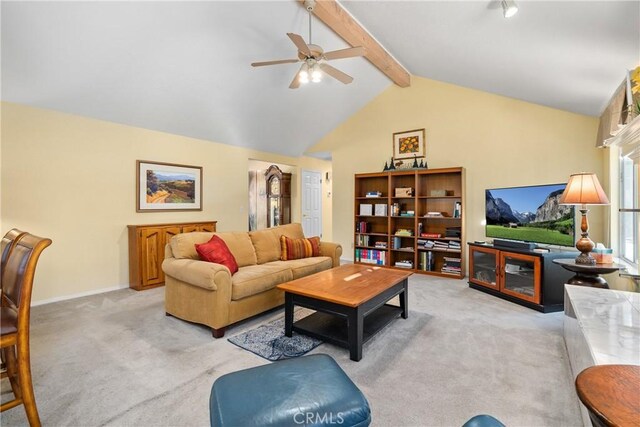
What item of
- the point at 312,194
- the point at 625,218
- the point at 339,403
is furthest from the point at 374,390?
the point at 312,194

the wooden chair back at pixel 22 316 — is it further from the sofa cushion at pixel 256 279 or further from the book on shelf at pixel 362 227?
the book on shelf at pixel 362 227

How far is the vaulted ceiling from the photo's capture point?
240cm

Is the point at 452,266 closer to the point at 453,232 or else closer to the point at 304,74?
the point at 453,232

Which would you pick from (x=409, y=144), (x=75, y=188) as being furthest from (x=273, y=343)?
(x=409, y=144)

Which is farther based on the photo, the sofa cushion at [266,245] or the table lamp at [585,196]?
the sofa cushion at [266,245]

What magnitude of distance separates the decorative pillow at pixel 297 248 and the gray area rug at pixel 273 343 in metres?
1.20

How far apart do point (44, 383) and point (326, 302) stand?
187 centimetres

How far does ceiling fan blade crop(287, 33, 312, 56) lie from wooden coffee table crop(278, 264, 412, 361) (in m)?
2.13

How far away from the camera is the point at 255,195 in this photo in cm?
788

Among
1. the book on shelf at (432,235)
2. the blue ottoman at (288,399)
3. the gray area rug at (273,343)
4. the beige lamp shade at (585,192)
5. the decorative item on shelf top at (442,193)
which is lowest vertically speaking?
the gray area rug at (273,343)

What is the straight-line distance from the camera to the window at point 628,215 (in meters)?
2.99

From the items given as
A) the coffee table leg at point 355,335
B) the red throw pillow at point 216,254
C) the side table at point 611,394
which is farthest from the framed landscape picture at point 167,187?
the side table at point 611,394

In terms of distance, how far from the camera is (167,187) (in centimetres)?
Answer: 455

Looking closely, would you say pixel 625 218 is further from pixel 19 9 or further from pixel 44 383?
pixel 19 9
